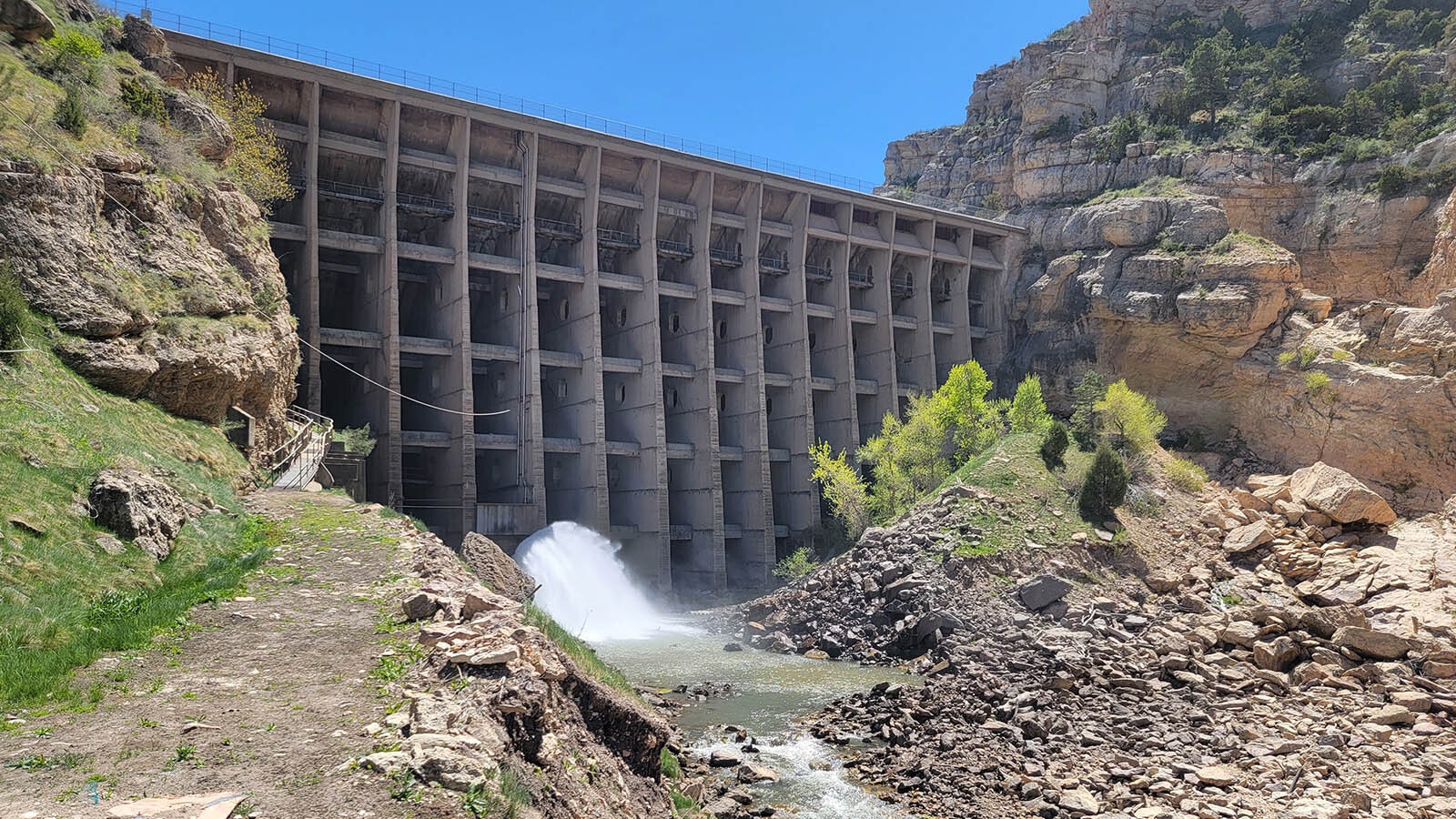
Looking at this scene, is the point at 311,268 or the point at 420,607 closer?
the point at 420,607

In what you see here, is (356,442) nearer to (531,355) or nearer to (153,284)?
(531,355)

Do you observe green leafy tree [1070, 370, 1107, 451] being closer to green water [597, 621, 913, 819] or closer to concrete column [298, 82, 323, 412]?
green water [597, 621, 913, 819]

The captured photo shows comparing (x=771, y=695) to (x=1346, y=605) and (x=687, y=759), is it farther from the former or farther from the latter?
(x=1346, y=605)

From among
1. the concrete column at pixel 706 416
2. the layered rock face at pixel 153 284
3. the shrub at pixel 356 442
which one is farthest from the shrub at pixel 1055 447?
the layered rock face at pixel 153 284

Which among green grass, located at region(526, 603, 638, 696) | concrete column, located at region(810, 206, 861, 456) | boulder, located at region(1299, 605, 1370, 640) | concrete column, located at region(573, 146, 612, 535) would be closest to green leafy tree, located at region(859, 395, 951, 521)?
concrete column, located at region(810, 206, 861, 456)

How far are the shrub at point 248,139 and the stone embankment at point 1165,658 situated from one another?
72.2 feet

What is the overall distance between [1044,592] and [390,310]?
87.8 feet

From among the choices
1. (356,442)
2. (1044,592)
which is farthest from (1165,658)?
(356,442)

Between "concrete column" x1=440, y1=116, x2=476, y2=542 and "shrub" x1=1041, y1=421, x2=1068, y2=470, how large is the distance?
74.1 ft

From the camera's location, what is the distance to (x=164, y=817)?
5707mm

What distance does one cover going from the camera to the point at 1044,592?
86.0ft

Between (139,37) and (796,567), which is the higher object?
(139,37)

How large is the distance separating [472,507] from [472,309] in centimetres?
1259

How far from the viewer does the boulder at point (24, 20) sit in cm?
2103
